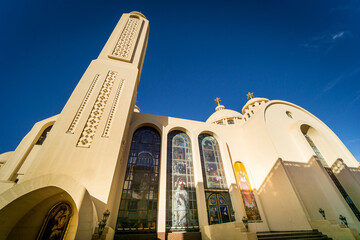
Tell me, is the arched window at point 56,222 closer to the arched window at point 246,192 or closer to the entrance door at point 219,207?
the entrance door at point 219,207

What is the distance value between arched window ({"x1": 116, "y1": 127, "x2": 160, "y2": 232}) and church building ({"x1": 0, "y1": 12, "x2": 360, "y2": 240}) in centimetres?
5

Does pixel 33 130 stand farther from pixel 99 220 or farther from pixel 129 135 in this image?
pixel 99 220

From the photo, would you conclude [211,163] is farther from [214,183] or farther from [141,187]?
[141,187]

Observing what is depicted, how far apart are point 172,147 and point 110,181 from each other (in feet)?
18.3

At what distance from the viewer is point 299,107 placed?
13.0 m

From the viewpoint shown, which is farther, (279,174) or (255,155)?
(255,155)

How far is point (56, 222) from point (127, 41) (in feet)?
30.8

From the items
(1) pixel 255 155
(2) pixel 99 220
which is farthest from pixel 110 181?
(1) pixel 255 155

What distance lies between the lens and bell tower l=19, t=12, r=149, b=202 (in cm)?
432

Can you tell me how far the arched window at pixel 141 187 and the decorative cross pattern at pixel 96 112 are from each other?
11.5 ft

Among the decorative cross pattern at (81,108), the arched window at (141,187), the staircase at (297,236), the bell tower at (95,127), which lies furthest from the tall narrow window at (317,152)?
the decorative cross pattern at (81,108)

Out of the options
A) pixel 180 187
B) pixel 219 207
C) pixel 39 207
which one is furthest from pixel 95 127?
pixel 219 207

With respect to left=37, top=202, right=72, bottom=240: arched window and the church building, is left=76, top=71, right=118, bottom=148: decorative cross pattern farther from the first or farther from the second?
left=37, top=202, right=72, bottom=240: arched window

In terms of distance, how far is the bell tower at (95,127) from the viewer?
4320mm
